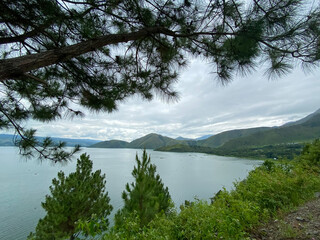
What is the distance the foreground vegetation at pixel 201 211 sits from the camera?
1968 millimetres

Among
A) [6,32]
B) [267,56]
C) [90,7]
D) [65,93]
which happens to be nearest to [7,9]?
[6,32]

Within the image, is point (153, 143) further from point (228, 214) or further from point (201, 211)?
point (228, 214)

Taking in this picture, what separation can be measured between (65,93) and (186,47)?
2539 millimetres

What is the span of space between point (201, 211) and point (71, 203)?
20.7ft

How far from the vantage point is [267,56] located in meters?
2.37

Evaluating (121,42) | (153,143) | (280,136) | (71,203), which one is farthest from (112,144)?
(121,42)

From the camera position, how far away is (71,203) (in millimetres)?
6691

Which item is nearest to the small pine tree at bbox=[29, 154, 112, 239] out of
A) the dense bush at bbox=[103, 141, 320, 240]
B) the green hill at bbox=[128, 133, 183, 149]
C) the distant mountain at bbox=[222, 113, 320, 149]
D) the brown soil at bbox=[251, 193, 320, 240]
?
the dense bush at bbox=[103, 141, 320, 240]

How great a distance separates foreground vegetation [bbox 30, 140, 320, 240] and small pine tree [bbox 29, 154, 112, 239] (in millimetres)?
53

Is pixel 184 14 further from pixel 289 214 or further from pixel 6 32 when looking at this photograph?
pixel 289 214

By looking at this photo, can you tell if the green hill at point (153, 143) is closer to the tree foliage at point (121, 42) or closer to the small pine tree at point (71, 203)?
the small pine tree at point (71, 203)

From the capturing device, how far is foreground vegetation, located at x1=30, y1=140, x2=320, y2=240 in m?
1.97

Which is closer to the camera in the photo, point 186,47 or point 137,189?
point 186,47

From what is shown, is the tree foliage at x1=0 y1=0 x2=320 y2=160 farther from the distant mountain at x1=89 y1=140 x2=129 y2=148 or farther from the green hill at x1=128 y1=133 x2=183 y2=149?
the distant mountain at x1=89 y1=140 x2=129 y2=148
